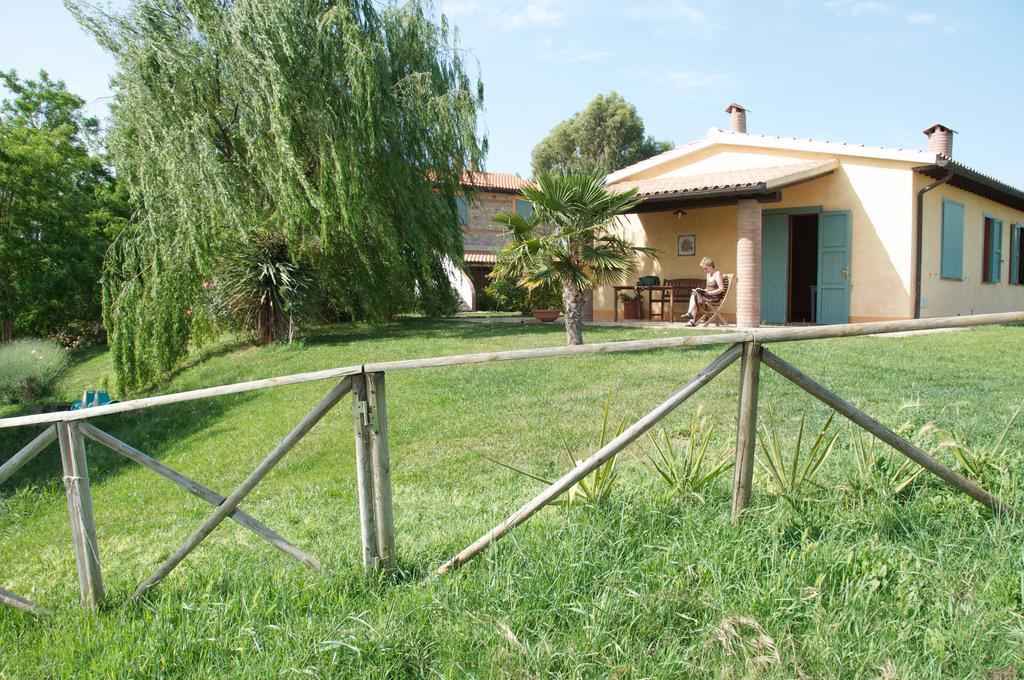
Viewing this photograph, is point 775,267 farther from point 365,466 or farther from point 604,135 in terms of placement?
point 604,135

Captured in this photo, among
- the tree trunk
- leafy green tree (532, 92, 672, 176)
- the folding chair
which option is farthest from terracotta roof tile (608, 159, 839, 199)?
leafy green tree (532, 92, 672, 176)

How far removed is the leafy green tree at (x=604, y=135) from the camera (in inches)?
1454

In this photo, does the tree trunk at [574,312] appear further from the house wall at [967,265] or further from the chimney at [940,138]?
the chimney at [940,138]

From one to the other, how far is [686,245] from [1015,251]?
919cm

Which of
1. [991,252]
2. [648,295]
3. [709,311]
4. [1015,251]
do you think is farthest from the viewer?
[1015,251]

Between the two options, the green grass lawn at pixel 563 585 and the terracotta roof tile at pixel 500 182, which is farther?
the terracotta roof tile at pixel 500 182

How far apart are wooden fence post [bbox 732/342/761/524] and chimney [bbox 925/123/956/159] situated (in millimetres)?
12907

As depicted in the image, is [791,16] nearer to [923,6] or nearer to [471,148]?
[923,6]

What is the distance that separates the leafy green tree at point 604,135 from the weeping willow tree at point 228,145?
1024 inches

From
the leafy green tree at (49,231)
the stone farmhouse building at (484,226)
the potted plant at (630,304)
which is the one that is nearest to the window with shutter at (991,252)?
the potted plant at (630,304)

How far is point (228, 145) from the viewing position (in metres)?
12.2

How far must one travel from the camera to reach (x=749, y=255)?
38.5ft

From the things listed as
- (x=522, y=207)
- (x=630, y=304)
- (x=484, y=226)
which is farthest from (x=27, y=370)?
(x=522, y=207)

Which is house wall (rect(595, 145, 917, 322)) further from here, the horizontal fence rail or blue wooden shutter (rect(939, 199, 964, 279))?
the horizontal fence rail
